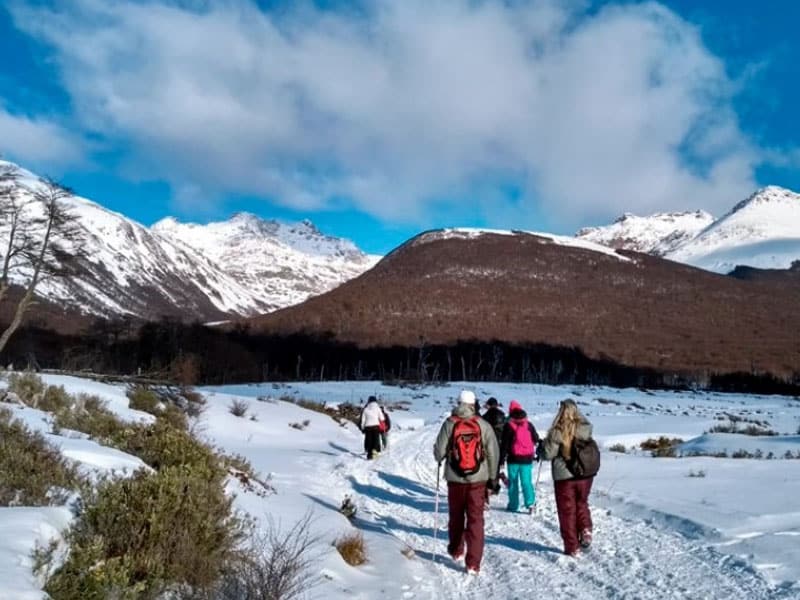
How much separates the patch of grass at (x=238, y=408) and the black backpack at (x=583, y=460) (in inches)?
622

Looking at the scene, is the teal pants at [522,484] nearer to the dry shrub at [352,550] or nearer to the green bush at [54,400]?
the dry shrub at [352,550]

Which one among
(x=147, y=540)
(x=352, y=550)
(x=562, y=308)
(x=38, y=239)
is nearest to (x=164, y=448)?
(x=352, y=550)

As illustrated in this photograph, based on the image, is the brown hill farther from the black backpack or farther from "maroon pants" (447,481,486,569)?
"maroon pants" (447,481,486,569)

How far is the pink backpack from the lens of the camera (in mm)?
10898

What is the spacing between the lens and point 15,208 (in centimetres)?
1812

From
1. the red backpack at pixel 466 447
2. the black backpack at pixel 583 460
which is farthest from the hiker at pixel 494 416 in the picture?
the red backpack at pixel 466 447

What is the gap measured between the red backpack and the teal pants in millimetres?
3432

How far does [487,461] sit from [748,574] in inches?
108

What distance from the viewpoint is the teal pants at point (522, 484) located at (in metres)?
10.6

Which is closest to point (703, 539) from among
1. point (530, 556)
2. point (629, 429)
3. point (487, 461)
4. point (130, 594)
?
point (530, 556)

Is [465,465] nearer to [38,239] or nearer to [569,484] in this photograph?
→ [569,484]

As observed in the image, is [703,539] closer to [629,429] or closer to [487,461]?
[487,461]

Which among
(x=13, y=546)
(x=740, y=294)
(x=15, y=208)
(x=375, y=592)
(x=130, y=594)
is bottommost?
(x=375, y=592)

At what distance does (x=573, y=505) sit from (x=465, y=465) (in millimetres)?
1415
